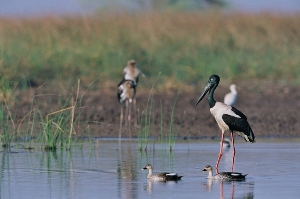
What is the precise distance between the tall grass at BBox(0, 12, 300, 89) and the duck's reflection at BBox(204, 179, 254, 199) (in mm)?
7759

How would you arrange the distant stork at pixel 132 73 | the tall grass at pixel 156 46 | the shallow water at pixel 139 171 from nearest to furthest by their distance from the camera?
the shallow water at pixel 139 171 < the distant stork at pixel 132 73 < the tall grass at pixel 156 46

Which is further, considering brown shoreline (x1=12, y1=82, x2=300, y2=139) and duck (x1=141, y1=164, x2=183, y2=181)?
brown shoreline (x1=12, y1=82, x2=300, y2=139)

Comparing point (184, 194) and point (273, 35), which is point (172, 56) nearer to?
point (273, 35)

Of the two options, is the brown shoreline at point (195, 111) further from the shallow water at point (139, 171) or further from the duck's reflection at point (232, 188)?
the duck's reflection at point (232, 188)

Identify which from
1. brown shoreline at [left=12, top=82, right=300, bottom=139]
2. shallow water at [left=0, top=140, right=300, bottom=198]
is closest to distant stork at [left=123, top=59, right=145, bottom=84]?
brown shoreline at [left=12, top=82, right=300, bottom=139]

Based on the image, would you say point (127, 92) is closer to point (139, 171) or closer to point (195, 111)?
point (195, 111)

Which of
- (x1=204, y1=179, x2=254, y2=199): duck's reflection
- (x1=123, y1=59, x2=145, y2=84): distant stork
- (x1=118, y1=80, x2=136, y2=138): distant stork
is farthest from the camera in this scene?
(x1=123, y1=59, x2=145, y2=84): distant stork

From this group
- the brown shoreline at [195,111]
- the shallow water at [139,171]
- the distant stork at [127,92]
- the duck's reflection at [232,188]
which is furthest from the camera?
the distant stork at [127,92]

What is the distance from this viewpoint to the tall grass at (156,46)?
18.2 metres

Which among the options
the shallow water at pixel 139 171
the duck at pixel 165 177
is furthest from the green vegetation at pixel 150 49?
the duck at pixel 165 177

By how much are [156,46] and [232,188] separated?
1180cm

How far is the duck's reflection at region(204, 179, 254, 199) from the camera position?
27.0ft

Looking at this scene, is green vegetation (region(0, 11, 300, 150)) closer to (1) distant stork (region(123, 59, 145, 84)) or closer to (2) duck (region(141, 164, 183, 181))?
(1) distant stork (region(123, 59, 145, 84))

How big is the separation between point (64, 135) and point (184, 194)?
16.2 feet
